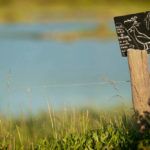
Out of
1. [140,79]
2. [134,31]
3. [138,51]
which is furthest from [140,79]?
[134,31]

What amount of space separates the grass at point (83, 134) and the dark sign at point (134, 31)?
801 mm

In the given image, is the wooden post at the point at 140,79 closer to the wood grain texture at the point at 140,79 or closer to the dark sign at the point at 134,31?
the wood grain texture at the point at 140,79

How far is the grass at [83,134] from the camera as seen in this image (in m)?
9.08

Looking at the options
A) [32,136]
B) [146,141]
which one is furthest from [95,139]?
[32,136]

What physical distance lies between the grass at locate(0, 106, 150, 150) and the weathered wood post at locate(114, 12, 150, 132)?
0.21 m

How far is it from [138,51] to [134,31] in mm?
300

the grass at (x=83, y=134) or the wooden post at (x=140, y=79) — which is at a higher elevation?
the wooden post at (x=140, y=79)

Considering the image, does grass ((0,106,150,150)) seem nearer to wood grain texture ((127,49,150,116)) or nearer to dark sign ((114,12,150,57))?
wood grain texture ((127,49,150,116))

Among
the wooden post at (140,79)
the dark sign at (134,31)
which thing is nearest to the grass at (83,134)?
the wooden post at (140,79)

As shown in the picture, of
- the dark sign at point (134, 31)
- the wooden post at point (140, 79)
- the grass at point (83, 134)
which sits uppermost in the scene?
the dark sign at point (134, 31)

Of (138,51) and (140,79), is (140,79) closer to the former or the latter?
(140,79)

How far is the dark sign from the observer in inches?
375

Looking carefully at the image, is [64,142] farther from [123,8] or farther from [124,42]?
[123,8]

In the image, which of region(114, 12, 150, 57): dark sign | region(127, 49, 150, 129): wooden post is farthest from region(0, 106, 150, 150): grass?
→ region(114, 12, 150, 57): dark sign
